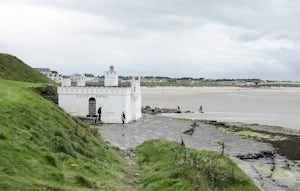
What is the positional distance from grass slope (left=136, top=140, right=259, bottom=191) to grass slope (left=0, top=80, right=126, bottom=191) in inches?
65.9

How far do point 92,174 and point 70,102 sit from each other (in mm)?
31784

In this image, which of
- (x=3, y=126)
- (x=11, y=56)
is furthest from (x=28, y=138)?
(x=11, y=56)

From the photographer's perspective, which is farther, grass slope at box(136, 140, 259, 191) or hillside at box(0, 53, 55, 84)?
hillside at box(0, 53, 55, 84)

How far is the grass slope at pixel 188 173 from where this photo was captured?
59.7 feet

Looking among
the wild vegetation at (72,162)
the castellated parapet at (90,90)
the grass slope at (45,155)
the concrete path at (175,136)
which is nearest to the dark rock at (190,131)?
the concrete path at (175,136)

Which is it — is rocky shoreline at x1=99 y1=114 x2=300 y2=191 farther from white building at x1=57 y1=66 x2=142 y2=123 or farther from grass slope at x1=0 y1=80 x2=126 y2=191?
grass slope at x1=0 y1=80 x2=126 y2=191

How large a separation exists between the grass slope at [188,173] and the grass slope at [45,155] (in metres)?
1.67

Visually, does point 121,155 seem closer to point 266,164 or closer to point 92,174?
point 92,174

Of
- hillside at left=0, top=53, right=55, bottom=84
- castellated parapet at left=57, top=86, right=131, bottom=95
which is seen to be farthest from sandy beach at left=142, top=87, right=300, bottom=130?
hillside at left=0, top=53, right=55, bottom=84

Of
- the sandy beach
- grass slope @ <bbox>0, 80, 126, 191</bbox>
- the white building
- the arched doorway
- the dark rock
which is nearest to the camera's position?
grass slope @ <bbox>0, 80, 126, 191</bbox>

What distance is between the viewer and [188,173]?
18.9 meters

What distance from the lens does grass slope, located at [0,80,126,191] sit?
14.5 metres

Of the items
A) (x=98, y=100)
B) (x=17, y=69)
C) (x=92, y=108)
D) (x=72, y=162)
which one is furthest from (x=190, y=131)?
(x=17, y=69)

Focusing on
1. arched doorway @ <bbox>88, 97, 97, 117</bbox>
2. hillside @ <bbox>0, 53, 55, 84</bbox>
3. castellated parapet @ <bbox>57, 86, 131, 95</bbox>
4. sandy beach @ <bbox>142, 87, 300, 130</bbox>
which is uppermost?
hillside @ <bbox>0, 53, 55, 84</bbox>
